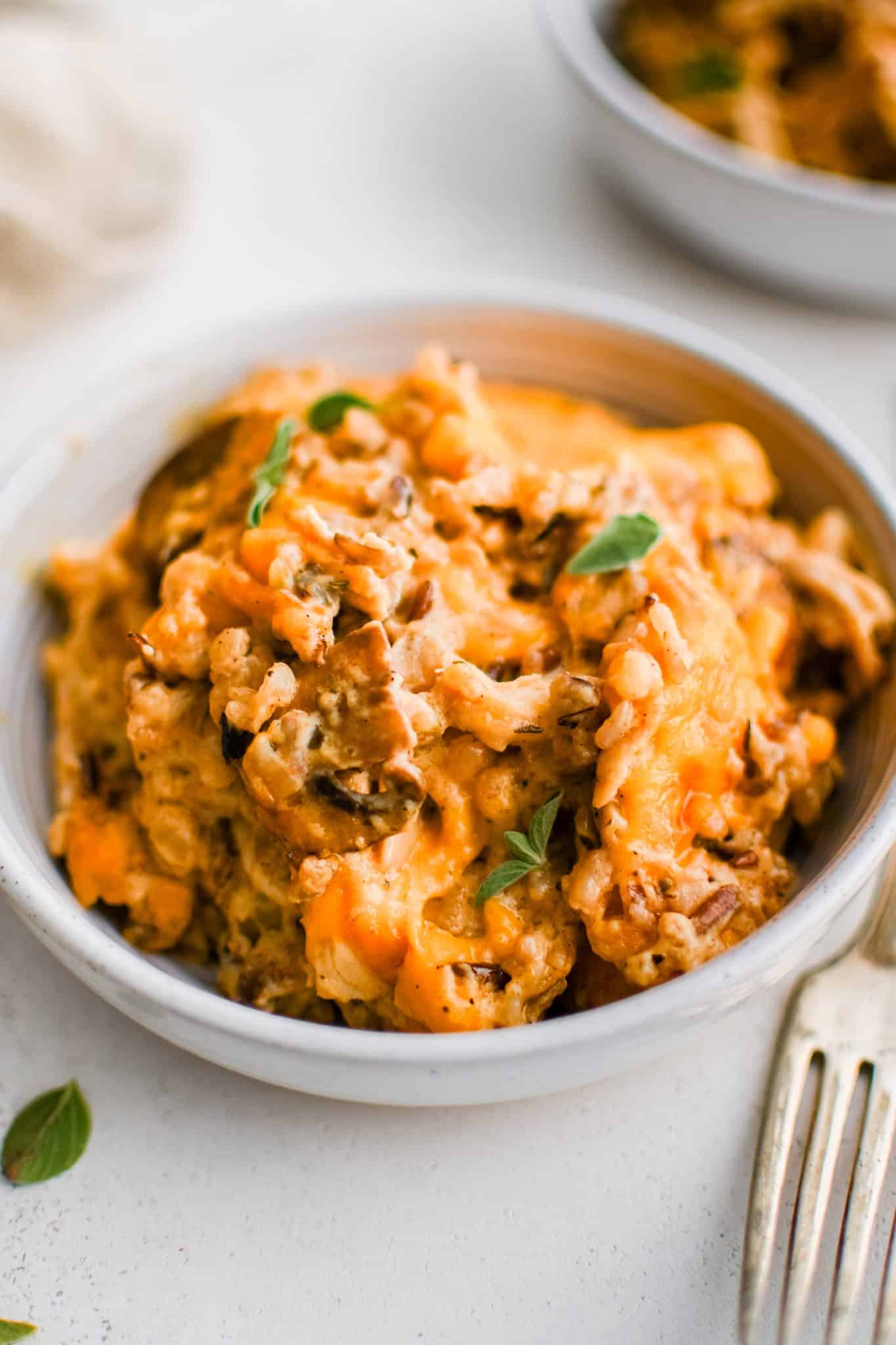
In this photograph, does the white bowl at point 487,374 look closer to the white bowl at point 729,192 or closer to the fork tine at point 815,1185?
the fork tine at point 815,1185

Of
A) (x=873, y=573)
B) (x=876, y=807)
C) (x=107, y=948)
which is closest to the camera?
(x=107, y=948)

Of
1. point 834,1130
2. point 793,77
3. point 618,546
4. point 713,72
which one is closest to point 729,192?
point 713,72

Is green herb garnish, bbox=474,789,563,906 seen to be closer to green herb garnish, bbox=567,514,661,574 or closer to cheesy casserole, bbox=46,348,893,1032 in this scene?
cheesy casserole, bbox=46,348,893,1032

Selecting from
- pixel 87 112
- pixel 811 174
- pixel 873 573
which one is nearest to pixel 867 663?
pixel 873 573

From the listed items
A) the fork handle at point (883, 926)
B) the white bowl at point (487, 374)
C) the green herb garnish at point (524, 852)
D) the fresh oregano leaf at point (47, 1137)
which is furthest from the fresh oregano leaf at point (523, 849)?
the fresh oregano leaf at point (47, 1137)

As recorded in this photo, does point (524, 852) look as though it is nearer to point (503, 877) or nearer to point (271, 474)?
point (503, 877)

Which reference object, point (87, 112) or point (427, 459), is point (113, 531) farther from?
point (87, 112)

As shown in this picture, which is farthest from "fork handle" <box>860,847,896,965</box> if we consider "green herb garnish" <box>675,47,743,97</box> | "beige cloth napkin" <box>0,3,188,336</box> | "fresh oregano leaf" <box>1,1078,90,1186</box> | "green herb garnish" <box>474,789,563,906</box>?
"beige cloth napkin" <box>0,3,188,336</box>
